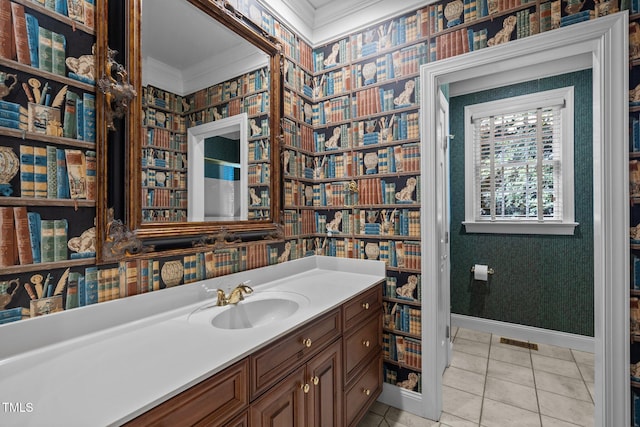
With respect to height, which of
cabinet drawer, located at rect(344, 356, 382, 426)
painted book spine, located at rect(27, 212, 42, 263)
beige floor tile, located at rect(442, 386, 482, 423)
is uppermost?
painted book spine, located at rect(27, 212, 42, 263)

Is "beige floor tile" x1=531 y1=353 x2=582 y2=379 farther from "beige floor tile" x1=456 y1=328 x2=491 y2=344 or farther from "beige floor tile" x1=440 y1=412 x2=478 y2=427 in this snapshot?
"beige floor tile" x1=440 y1=412 x2=478 y2=427

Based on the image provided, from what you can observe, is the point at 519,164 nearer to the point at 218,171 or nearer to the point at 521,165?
the point at 521,165

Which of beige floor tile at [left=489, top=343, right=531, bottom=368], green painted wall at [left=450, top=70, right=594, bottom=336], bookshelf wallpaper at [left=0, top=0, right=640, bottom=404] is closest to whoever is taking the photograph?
bookshelf wallpaper at [left=0, top=0, right=640, bottom=404]

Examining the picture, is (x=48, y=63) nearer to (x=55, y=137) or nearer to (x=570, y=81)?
(x=55, y=137)

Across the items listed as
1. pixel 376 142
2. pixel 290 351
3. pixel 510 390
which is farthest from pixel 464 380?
pixel 376 142

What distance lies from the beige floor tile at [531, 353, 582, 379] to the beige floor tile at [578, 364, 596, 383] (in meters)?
0.03

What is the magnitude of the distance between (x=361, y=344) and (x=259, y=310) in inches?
25.3

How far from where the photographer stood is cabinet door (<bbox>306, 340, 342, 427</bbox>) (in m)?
1.31

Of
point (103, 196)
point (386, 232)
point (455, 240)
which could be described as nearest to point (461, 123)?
point (455, 240)

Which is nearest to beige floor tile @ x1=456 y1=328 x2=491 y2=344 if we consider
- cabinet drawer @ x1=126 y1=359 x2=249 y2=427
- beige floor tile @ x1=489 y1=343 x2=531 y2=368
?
beige floor tile @ x1=489 y1=343 x2=531 y2=368

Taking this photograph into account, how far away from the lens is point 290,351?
1.18m

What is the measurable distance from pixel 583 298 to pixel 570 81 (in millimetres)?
1979

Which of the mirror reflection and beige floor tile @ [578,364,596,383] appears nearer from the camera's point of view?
the mirror reflection

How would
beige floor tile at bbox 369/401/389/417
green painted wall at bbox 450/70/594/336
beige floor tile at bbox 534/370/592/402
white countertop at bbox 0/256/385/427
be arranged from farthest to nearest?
green painted wall at bbox 450/70/594/336 < beige floor tile at bbox 534/370/592/402 < beige floor tile at bbox 369/401/389/417 < white countertop at bbox 0/256/385/427
